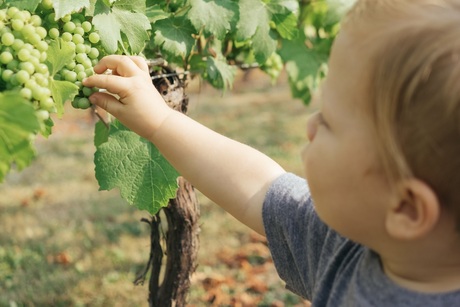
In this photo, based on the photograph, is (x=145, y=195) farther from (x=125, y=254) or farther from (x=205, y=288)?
(x=125, y=254)

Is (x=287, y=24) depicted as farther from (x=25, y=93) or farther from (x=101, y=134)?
(x=25, y=93)

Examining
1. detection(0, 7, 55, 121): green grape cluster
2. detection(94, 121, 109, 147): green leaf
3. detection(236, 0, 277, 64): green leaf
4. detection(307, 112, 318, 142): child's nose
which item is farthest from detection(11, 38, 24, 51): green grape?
detection(236, 0, 277, 64): green leaf

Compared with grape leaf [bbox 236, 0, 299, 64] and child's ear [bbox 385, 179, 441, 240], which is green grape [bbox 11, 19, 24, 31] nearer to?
child's ear [bbox 385, 179, 441, 240]

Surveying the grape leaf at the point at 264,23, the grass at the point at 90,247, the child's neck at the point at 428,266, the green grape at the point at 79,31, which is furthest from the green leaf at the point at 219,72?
the child's neck at the point at 428,266

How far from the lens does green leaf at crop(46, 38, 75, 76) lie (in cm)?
145

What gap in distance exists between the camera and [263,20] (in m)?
2.38

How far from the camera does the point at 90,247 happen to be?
4145mm

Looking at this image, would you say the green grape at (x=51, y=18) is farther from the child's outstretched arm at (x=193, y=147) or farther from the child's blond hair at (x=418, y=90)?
the child's blond hair at (x=418, y=90)

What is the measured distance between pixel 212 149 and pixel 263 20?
0.94 meters

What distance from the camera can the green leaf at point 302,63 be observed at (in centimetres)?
296

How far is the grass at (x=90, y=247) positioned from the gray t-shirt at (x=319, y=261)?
1209mm

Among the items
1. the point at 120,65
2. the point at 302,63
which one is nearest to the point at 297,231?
the point at 120,65

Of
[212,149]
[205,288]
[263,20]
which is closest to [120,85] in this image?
[212,149]

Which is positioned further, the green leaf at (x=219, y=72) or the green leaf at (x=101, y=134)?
the green leaf at (x=219, y=72)
